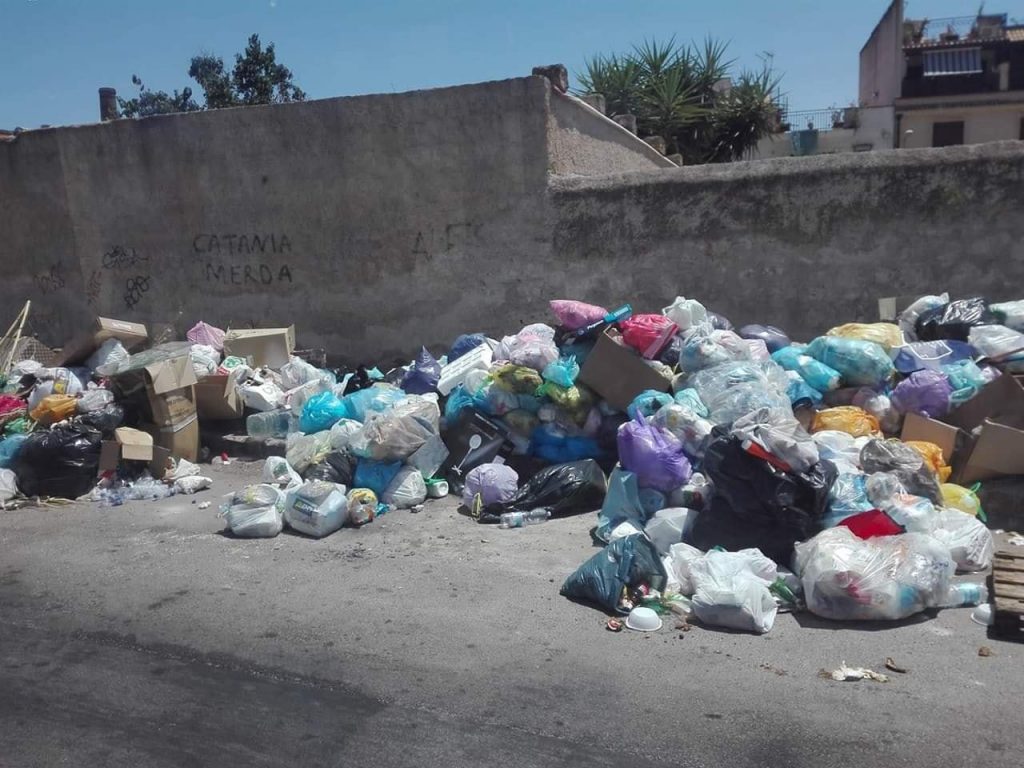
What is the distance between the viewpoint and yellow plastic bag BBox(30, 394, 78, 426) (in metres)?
6.97

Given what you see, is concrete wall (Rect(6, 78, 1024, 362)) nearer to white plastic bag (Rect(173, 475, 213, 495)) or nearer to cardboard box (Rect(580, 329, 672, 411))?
cardboard box (Rect(580, 329, 672, 411))

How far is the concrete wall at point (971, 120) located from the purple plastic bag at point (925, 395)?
2313cm

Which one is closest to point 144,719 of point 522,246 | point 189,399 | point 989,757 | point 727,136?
point 989,757

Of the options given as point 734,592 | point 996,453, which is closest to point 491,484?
point 734,592

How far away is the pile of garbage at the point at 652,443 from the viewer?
166 inches

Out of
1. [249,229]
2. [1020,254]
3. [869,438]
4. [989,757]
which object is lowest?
[989,757]

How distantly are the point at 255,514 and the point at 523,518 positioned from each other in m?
1.64

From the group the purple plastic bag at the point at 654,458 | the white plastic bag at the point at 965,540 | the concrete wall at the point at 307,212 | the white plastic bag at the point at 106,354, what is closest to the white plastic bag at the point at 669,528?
the purple plastic bag at the point at 654,458

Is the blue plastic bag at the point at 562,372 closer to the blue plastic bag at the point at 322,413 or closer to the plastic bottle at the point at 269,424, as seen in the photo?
the blue plastic bag at the point at 322,413

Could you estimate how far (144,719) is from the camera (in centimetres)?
327

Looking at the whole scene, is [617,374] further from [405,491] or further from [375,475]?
[375,475]

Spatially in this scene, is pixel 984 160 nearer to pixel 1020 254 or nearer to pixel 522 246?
pixel 1020 254

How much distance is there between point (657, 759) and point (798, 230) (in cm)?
497

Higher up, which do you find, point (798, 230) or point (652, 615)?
point (798, 230)
